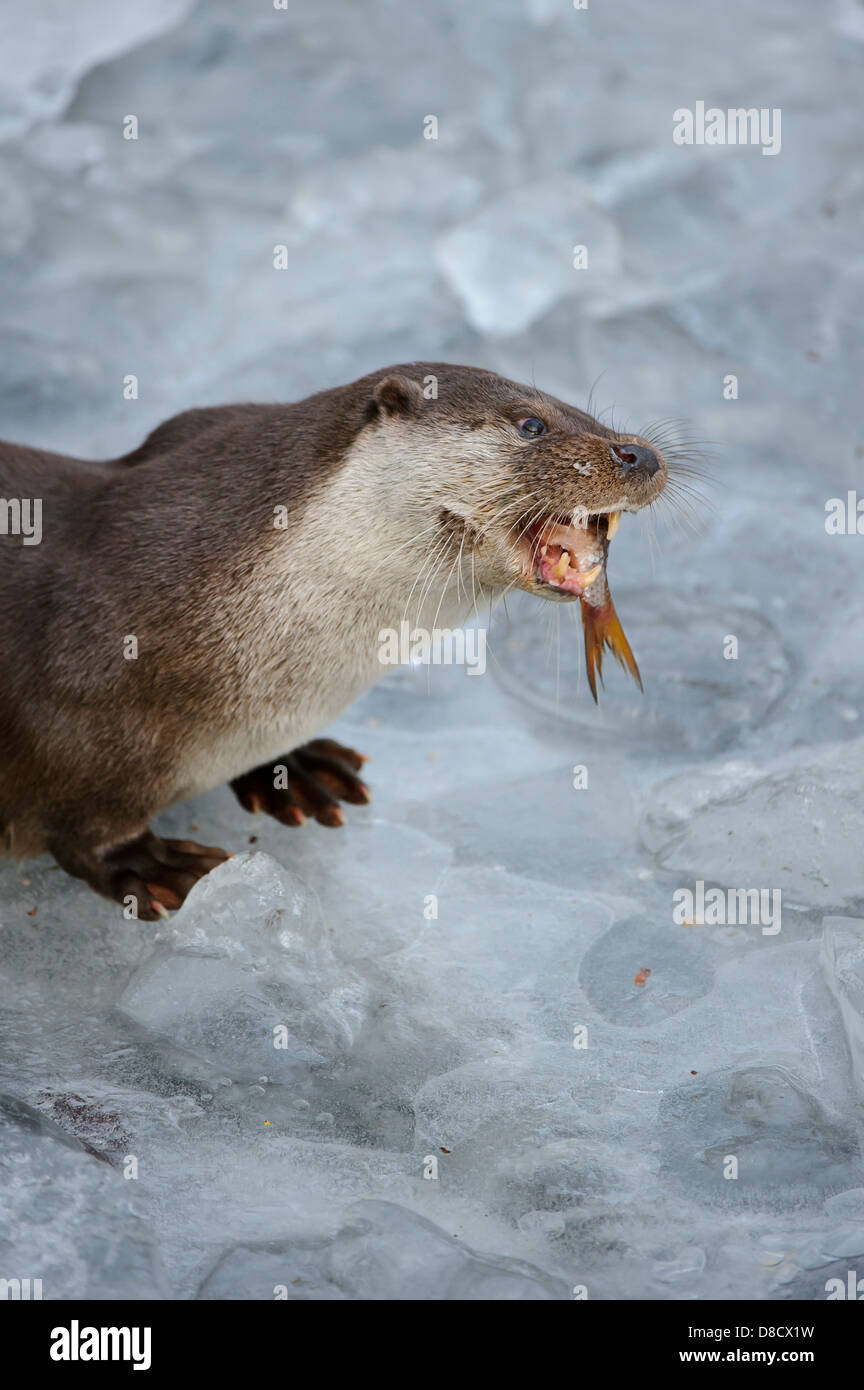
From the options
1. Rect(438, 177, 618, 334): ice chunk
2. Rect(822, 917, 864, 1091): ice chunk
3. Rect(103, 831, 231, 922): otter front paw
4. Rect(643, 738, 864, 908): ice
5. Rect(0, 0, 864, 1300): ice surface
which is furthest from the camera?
Rect(438, 177, 618, 334): ice chunk

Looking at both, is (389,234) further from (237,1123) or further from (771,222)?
(237,1123)

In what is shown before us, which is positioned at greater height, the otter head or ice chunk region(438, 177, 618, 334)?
ice chunk region(438, 177, 618, 334)

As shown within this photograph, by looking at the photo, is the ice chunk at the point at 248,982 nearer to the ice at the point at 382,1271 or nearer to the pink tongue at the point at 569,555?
the ice at the point at 382,1271

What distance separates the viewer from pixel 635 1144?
10.5 ft

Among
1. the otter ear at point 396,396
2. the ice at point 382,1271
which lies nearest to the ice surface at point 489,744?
the ice at point 382,1271

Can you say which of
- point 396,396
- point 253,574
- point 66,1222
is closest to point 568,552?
point 396,396

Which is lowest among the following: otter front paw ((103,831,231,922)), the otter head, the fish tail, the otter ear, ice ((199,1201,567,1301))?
ice ((199,1201,567,1301))

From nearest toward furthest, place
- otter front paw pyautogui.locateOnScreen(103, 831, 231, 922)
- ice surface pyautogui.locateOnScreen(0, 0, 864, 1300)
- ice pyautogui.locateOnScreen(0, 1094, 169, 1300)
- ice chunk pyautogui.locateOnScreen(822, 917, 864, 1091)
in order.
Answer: ice pyautogui.locateOnScreen(0, 1094, 169, 1300) < ice surface pyautogui.locateOnScreen(0, 0, 864, 1300) < ice chunk pyautogui.locateOnScreen(822, 917, 864, 1091) < otter front paw pyautogui.locateOnScreen(103, 831, 231, 922)

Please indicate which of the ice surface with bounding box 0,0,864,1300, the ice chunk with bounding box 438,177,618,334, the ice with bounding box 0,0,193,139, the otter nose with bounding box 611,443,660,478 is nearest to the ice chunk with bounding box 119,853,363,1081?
the ice surface with bounding box 0,0,864,1300

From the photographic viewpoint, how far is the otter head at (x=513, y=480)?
3316 mm

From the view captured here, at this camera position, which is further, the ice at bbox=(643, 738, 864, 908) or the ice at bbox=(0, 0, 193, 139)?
the ice at bbox=(0, 0, 193, 139)

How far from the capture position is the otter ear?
133 inches

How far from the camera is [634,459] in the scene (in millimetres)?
3314

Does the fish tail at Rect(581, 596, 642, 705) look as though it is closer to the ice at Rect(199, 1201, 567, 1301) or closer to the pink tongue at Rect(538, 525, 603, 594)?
the pink tongue at Rect(538, 525, 603, 594)
